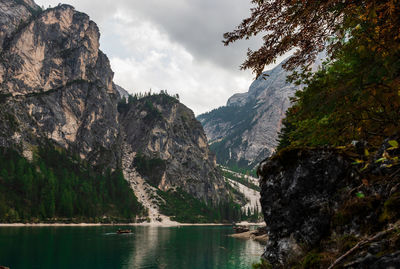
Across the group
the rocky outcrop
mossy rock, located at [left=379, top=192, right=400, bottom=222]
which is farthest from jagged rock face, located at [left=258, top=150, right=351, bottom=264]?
mossy rock, located at [left=379, top=192, right=400, bottom=222]

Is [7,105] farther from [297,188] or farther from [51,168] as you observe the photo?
[297,188]

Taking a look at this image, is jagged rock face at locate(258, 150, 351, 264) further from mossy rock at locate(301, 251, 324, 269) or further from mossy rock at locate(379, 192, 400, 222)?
mossy rock at locate(379, 192, 400, 222)

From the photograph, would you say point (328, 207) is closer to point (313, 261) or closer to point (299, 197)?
point (299, 197)

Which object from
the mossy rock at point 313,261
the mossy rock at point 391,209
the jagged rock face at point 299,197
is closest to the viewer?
the mossy rock at point 391,209

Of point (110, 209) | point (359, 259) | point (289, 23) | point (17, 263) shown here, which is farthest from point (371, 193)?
point (110, 209)

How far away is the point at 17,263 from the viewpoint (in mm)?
41812

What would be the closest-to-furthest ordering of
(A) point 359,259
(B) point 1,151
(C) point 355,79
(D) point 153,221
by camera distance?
(A) point 359,259
(C) point 355,79
(B) point 1,151
(D) point 153,221

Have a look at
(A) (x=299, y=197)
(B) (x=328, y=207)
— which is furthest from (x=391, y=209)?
(A) (x=299, y=197)

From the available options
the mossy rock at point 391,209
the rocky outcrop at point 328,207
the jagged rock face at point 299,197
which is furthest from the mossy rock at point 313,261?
the mossy rock at point 391,209

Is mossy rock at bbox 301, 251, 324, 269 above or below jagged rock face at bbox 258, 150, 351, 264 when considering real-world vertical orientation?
below

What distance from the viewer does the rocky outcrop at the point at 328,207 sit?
6484mm

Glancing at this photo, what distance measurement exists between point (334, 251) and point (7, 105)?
222 metres

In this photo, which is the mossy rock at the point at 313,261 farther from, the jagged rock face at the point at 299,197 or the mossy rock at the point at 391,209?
the mossy rock at the point at 391,209

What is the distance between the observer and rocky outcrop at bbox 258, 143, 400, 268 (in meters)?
6.48
